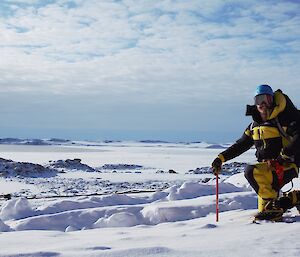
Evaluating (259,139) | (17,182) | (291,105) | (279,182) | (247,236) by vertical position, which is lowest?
(17,182)

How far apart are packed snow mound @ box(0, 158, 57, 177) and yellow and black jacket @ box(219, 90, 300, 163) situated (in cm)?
1878

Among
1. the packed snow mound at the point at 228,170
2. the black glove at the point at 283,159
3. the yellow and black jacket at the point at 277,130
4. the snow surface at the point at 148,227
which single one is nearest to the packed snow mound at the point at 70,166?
the packed snow mound at the point at 228,170

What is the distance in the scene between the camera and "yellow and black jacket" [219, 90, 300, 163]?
13.9ft

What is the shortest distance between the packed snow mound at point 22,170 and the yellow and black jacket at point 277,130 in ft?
61.6

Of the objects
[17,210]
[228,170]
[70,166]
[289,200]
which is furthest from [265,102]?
[70,166]

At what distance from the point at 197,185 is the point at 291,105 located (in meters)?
3.94

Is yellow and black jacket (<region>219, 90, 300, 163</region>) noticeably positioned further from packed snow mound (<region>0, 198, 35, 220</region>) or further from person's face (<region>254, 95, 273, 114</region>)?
packed snow mound (<region>0, 198, 35, 220</region>)

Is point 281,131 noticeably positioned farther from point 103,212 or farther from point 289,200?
point 103,212

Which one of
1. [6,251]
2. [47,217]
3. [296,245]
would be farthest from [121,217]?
[296,245]

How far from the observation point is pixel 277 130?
14.4 ft

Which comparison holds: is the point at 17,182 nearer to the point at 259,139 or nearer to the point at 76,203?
the point at 76,203

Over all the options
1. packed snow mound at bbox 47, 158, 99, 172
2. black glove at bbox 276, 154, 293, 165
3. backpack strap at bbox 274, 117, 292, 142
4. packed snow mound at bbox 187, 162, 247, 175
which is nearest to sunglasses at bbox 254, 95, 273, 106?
backpack strap at bbox 274, 117, 292, 142

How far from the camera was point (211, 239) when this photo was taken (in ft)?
11.7

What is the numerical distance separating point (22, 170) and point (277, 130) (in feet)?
64.0
